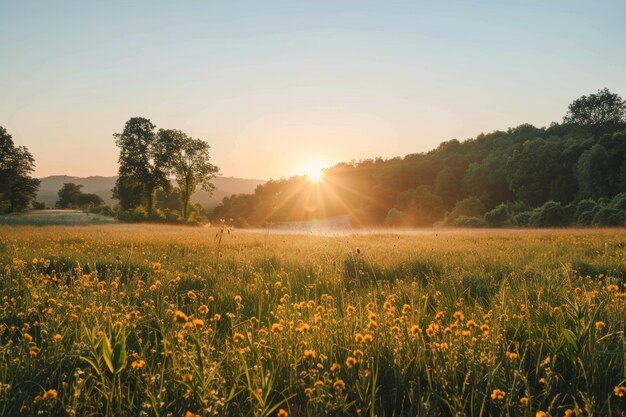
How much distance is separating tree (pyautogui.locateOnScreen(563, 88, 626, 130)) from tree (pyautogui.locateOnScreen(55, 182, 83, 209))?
95478mm

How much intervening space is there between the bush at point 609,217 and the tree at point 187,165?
41576 mm

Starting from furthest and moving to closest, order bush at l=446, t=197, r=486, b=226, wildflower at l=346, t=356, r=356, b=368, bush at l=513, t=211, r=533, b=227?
bush at l=446, t=197, r=486, b=226 < bush at l=513, t=211, r=533, b=227 < wildflower at l=346, t=356, r=356, b=368

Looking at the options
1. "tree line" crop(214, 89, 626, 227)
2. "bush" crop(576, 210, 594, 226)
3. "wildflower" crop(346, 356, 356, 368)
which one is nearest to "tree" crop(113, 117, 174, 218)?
"tree line" crop(214, 89, 626, 227)

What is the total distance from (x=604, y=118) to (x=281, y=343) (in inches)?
2723

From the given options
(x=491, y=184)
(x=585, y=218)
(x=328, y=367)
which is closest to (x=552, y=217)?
(x=585, y=218)

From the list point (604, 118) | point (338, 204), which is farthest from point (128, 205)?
point (604, 118)

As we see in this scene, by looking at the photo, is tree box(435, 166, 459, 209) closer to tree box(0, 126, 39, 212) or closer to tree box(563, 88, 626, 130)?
tree box(563, 88, 626, 130)

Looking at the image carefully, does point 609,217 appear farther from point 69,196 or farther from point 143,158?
point 69,196

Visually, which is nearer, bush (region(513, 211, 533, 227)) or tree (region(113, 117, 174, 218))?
bush (region(513, 211, 533, 227))

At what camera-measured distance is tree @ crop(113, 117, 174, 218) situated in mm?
48656

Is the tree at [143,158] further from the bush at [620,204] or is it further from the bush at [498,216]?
the bush at [620,204]

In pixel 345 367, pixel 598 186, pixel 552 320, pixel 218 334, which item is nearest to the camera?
pixel 345 367

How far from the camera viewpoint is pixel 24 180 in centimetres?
5550

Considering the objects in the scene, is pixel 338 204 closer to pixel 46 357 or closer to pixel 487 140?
pixel 487 140
